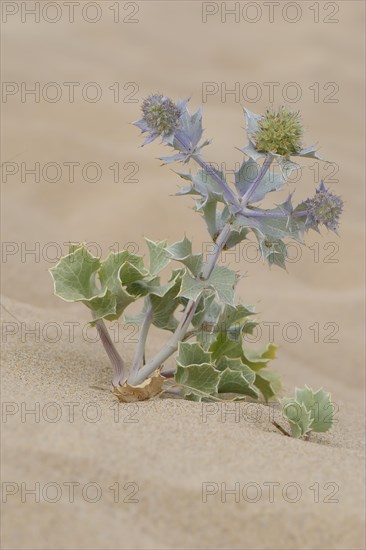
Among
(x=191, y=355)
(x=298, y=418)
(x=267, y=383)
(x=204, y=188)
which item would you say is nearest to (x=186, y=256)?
(x=204, y=188)

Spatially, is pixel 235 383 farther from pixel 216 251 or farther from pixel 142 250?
pixel 142 250

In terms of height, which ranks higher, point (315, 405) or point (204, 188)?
point (204, 188)

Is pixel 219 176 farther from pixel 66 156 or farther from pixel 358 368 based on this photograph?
pixel 66 156

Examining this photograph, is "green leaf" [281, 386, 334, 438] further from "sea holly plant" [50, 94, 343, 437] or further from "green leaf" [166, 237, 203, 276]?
"green leaf" [166, 237, 203, 276]

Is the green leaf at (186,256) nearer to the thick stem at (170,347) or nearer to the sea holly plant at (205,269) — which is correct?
the sea holly plant at (205,269)

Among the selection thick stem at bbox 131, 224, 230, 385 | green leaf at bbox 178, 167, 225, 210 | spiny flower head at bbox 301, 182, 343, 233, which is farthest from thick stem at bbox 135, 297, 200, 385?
spiny flower head at bbox 301, 182, 343, 233
